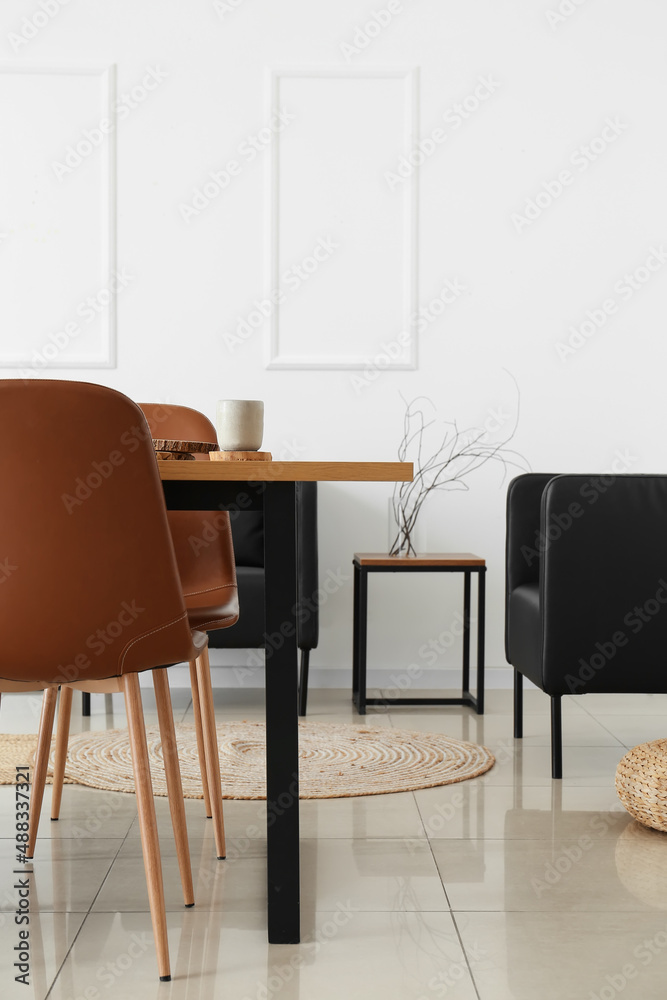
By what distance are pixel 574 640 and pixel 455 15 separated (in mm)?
2567

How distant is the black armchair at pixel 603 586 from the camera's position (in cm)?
244

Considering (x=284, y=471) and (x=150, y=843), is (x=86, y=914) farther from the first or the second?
Result: (x=284, y=471)

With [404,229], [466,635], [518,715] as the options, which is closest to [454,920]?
[518,715]

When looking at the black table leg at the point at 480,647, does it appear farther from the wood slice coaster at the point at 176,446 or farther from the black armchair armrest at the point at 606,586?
the wood slice coaster at the point at 176,446

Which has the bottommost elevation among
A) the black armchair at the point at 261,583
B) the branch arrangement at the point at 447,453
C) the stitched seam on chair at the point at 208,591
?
the black armchair at the point at 261,583

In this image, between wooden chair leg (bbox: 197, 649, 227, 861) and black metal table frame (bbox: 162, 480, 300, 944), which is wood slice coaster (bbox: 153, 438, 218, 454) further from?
wooden chair leg (bbox: 197, 649, 227, 861)

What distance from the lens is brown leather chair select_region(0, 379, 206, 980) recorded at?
1291 millimetres

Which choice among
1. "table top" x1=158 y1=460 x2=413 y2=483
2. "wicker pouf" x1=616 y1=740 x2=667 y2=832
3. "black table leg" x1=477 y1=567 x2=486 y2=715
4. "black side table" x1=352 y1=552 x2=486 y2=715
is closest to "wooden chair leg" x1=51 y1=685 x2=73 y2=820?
"table top" x1=158 y1=460 x2=413 y2=483

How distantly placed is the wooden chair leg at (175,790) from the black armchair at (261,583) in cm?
143

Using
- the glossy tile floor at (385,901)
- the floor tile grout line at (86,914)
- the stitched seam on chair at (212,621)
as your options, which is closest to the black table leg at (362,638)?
the glossy tile floor at (385,901)

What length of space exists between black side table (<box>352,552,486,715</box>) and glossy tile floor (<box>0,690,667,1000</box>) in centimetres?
80

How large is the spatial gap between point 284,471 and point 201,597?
691mm

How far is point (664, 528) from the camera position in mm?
2447

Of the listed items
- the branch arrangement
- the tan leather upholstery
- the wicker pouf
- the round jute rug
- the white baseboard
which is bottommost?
the white baseboard
